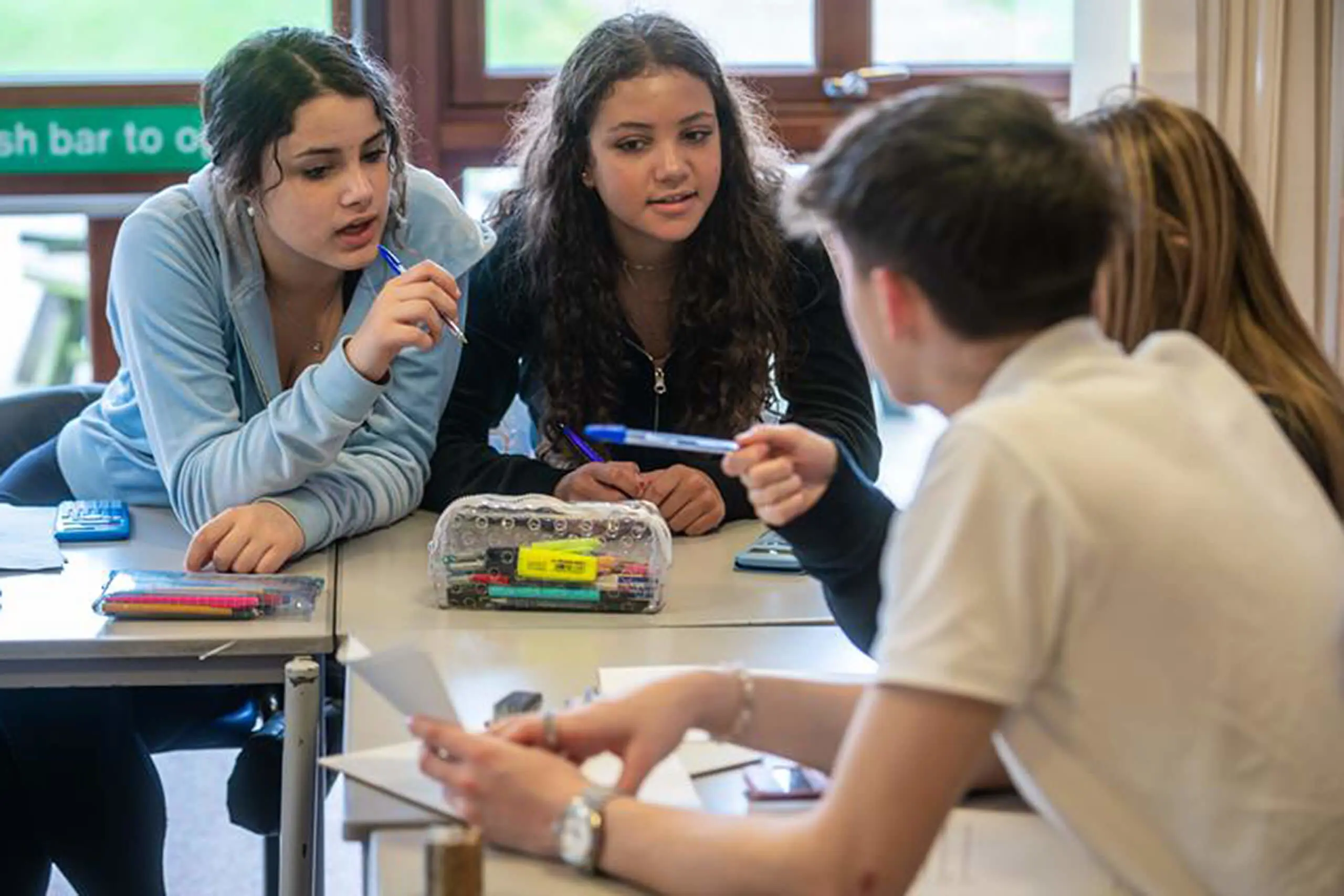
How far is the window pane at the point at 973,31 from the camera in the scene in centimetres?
368

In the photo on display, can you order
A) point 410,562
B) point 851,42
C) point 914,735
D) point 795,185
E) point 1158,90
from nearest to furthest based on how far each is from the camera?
point 914,735 → point 795,185 → point 410,562 → point 1158,90 → point 851,42

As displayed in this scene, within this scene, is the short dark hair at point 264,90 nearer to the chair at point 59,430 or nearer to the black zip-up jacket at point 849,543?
the chair at point 59,430

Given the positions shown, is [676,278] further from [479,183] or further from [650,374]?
[479,183]

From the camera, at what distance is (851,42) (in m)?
3.64

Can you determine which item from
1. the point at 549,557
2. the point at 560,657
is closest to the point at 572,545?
the point at 549,557

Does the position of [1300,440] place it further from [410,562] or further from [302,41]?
[302,41]

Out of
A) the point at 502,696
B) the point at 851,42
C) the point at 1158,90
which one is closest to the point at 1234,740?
the point at 502,696

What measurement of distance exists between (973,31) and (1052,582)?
2957mm

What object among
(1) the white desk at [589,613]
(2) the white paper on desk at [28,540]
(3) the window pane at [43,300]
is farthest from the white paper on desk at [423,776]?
(3) the window pane at [43,300]

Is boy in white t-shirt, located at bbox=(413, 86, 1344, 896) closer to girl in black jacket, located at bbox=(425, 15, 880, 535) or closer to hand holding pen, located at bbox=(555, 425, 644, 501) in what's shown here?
hand holding pen, located at bbox=(555, 425, 644, 501)

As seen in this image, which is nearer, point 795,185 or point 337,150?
point 795,185

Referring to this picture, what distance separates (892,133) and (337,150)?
1142 mm

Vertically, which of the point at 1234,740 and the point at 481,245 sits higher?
the point at 481,245

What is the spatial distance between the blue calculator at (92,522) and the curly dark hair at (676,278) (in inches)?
22.0
